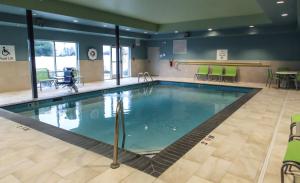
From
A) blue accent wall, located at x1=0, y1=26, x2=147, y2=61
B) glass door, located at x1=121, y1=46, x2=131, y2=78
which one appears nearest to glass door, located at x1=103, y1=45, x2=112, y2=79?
blue accent wall, located at x1=0, y1=26, x2=147, y2=61

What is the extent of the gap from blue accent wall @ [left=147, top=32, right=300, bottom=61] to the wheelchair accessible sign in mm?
7569

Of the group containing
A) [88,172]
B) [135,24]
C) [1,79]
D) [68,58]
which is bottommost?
[88,172]

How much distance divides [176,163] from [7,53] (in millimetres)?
7376

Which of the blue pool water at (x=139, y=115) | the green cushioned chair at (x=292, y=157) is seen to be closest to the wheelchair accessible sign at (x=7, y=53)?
the blue pool water at (x=139, y=115)

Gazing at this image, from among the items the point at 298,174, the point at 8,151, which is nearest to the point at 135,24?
the point at 8,151

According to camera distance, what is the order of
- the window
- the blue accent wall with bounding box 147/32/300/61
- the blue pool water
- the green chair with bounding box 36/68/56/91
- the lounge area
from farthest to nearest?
the blue accent wall with bounding box 147/32/300/61, the window, the green chair with bounding box 36/68/56/91, the blue pool water, the lounge area

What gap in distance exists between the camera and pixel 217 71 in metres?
10.7

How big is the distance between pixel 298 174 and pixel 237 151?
71cm

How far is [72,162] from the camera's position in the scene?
102 inches

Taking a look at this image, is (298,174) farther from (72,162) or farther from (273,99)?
(273,99)

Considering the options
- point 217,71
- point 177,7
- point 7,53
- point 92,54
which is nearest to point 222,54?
point 217,71

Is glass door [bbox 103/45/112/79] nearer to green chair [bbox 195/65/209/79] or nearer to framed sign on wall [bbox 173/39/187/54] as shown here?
framed sign on wall [bbox 173/39/187/54]

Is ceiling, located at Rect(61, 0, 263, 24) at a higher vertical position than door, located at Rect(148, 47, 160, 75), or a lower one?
higher

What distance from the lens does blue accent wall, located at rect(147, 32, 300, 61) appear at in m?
9.02
